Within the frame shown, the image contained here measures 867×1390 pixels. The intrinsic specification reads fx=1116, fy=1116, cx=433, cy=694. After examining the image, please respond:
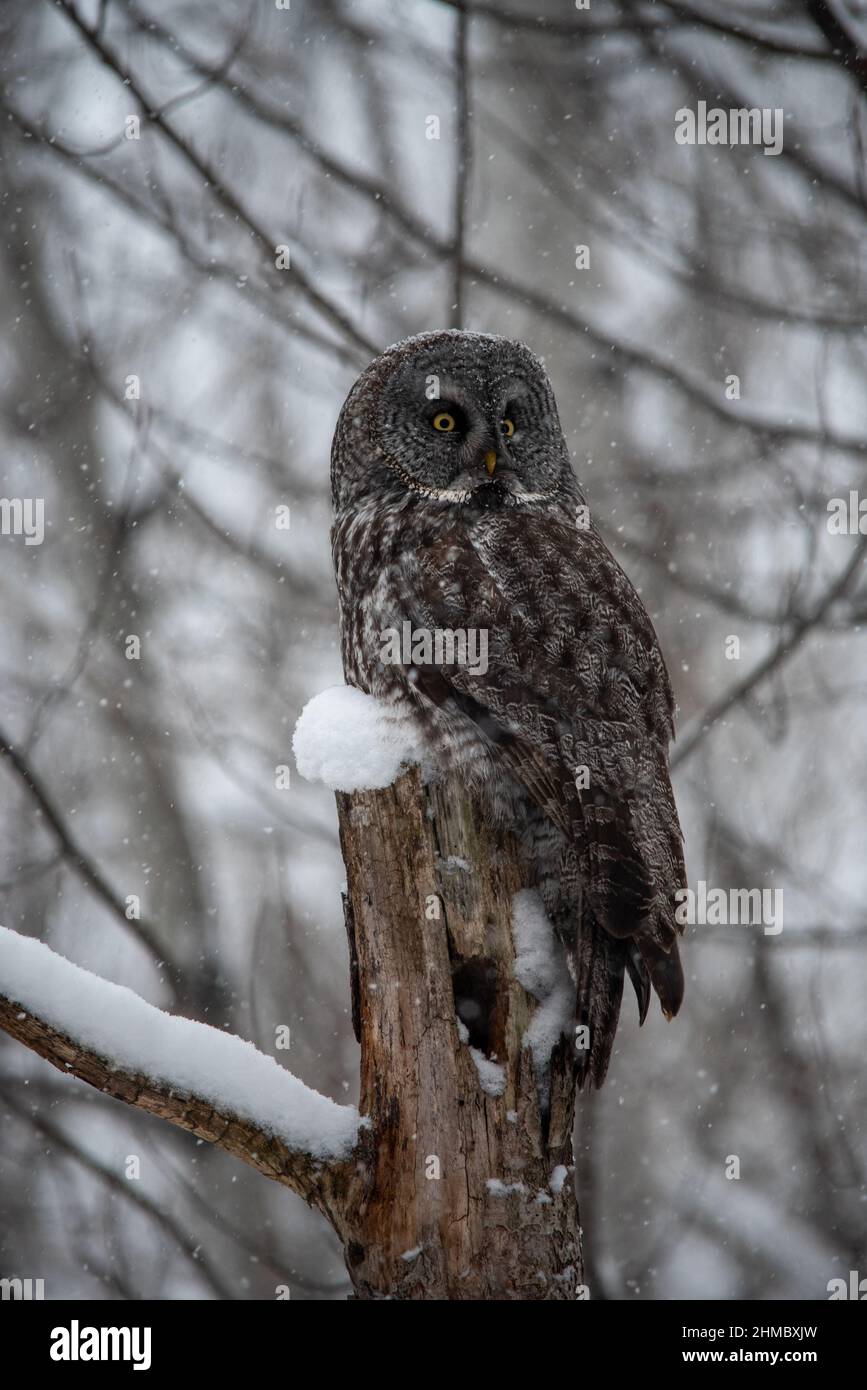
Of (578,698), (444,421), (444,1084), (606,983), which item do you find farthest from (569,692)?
(444,421)

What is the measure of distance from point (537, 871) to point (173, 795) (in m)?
4.46

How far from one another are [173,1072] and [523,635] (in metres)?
1.40

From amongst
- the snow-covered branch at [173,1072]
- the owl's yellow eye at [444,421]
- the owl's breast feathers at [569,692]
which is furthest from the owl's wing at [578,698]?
the snow-covered branch at [173,1072]

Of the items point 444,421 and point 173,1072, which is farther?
point 444,421

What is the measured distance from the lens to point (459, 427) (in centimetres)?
363

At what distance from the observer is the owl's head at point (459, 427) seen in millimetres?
3518

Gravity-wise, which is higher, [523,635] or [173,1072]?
[523,635]

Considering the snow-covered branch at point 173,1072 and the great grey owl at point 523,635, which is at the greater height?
the great grey owl at point 523,635

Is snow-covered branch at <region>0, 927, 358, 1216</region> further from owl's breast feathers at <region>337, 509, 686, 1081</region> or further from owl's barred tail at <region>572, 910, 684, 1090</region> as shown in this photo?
owl's breast feathers at <region>337, 509, 686, 1081</region>

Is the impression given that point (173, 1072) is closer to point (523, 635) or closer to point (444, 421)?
point (523, 635)

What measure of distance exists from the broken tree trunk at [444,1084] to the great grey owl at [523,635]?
175 mm

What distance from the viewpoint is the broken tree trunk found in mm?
2438

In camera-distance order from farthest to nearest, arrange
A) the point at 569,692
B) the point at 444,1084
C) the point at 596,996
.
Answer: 1. the point at 569,692
2. the point at 596,996
3. the point at 444,1084

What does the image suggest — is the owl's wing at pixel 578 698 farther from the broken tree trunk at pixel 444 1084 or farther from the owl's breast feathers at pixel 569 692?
the broken tree trunk at pixel 444 1084
